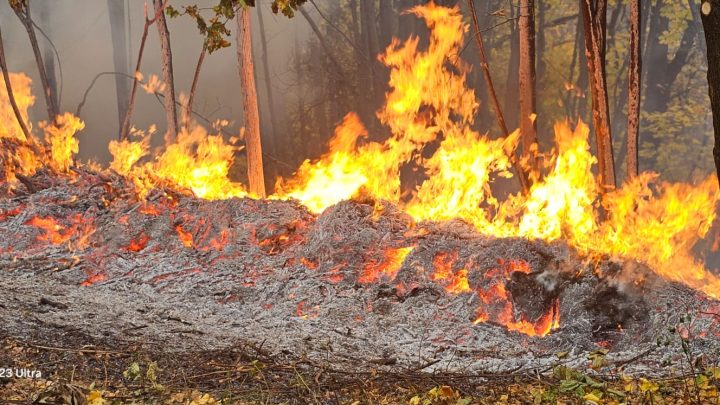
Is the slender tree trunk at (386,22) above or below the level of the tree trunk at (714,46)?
above

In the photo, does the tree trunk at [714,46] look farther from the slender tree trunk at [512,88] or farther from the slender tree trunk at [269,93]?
the slender tree trunk at [269,93]

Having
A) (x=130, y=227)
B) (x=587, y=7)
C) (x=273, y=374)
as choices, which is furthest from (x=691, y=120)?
(x=273, y=374)

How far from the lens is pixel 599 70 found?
9.62 metres

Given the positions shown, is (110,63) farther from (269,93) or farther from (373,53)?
(373,53)

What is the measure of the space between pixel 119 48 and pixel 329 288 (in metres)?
16.0

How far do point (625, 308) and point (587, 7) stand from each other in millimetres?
4393

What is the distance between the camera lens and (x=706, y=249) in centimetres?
2138

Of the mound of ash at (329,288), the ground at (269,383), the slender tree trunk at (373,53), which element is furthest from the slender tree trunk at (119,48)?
the ground at (269,383)

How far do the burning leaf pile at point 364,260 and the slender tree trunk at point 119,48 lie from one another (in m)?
9.22

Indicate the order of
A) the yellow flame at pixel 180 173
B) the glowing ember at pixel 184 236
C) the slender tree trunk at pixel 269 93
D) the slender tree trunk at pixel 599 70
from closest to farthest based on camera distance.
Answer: the slender tree trunk at pixel 599 70
the glowing ember at pixel 184 236
the yellow flame at pixel 180 173
the slender tree trunk at pixel 269 93

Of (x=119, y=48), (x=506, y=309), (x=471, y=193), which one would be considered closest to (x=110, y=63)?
(x=119, y=48)

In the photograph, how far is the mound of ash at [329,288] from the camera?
6641mm

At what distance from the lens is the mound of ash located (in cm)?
664

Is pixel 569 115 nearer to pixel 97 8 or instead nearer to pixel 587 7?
pixel 587 7
